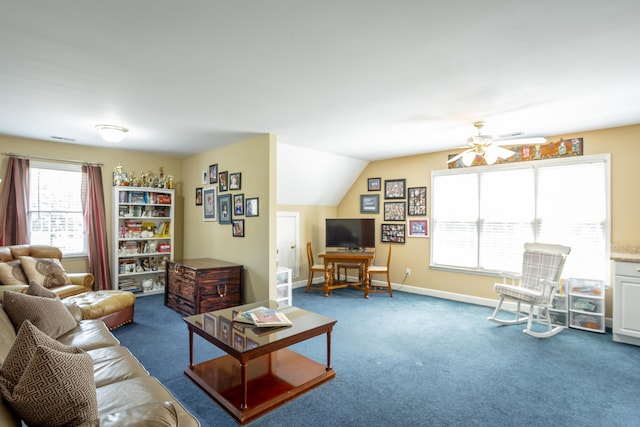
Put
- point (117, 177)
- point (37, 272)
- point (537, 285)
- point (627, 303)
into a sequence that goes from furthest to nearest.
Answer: point (117, 177), point (537, 285), point (37, 272), point (627, 303)

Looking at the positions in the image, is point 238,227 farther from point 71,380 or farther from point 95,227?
point 71,380

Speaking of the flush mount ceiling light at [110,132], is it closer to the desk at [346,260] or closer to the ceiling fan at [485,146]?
the desk at [346,260]

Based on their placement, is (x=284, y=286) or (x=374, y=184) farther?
(x=374, y=184)

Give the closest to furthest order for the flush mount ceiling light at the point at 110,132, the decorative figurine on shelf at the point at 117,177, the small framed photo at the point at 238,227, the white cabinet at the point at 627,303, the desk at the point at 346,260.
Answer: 1. the white cabinet at the point at 627,303
2. the flush mount ceiling light at the point at 110,132
3. the small framed photo at the point at 238,227
4. the decorative figurine on shelf at the point at 117,177
5. the desk at the point at 346,260

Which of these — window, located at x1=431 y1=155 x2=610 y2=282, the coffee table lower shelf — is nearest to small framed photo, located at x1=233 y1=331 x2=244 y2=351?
the coffee table lower shelf

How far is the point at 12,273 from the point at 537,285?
606cm

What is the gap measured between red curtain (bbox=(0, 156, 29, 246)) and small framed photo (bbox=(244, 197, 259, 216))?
299 centimetres

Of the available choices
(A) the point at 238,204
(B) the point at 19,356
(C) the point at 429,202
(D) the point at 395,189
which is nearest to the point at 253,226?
(A) the point at 238,204

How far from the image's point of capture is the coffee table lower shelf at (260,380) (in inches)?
84.5

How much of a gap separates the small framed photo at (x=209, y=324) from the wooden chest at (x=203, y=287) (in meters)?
1.31

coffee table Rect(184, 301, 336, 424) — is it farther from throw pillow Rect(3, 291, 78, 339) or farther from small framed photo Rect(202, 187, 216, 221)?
small framed photo Rect(202, 187, 216, 221)

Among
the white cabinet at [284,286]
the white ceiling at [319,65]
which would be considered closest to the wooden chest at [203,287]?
the white cabinet at [284,286]

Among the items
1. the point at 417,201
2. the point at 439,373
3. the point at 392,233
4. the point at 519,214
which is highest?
the point at 417,201

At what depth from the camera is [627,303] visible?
3.36 meters
